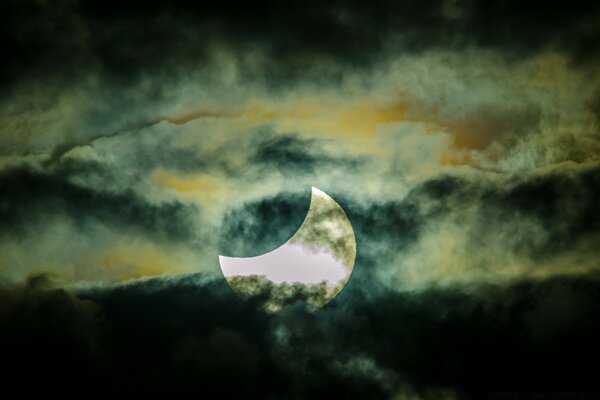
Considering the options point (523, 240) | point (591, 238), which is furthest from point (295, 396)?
point (591, 238)

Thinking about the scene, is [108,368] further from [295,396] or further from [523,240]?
[523,240]

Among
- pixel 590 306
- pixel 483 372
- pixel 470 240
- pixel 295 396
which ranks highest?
pixel 470 240

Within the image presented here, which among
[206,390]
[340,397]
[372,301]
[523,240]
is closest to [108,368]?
[206,390]

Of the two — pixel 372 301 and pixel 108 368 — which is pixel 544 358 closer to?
pixel 372 301

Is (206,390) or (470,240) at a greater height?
(470,240)

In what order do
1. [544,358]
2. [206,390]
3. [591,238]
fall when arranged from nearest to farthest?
[591,238] < [544,358] < [206,390]

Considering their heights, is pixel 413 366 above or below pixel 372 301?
below

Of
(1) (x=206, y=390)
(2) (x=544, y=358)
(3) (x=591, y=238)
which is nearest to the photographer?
(3) (x=591, y=238)

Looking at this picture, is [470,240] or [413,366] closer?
[470,240]

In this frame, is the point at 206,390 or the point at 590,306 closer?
the point at 590,306
